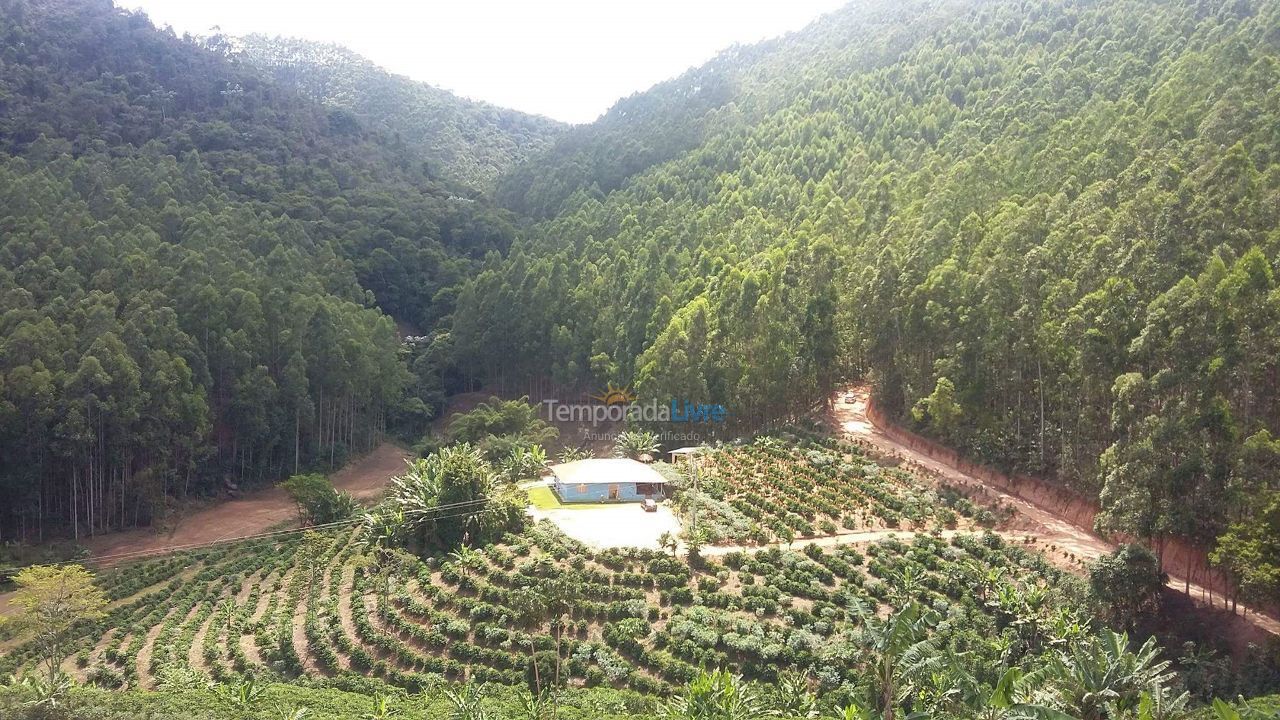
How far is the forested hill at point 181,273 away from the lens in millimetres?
35000

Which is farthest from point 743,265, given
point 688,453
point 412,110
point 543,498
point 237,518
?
point 412,110

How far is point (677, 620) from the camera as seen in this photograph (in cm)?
2088

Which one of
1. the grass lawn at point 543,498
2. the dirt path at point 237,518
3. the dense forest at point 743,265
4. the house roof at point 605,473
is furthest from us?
the dirt path at point 237,518

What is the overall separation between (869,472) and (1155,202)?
12.9 metres

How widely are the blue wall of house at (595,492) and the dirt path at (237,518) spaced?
14199 millimetres

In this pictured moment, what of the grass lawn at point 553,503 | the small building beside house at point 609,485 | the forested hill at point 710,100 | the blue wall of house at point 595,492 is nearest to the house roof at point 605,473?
the small building beside house at point 609,485

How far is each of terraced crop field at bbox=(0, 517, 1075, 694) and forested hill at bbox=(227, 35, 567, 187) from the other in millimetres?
81210

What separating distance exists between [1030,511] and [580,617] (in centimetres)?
1553

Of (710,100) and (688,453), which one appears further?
(710,100)

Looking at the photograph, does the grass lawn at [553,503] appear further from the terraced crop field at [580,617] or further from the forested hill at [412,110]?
the forested hill at [412,110]

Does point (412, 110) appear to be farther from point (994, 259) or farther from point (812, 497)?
point (812, 497)

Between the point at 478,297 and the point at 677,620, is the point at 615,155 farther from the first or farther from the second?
the point at 677,620

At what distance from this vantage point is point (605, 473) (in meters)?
32.0

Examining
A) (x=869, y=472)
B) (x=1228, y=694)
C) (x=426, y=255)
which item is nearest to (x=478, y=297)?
(x=426, y=255)
